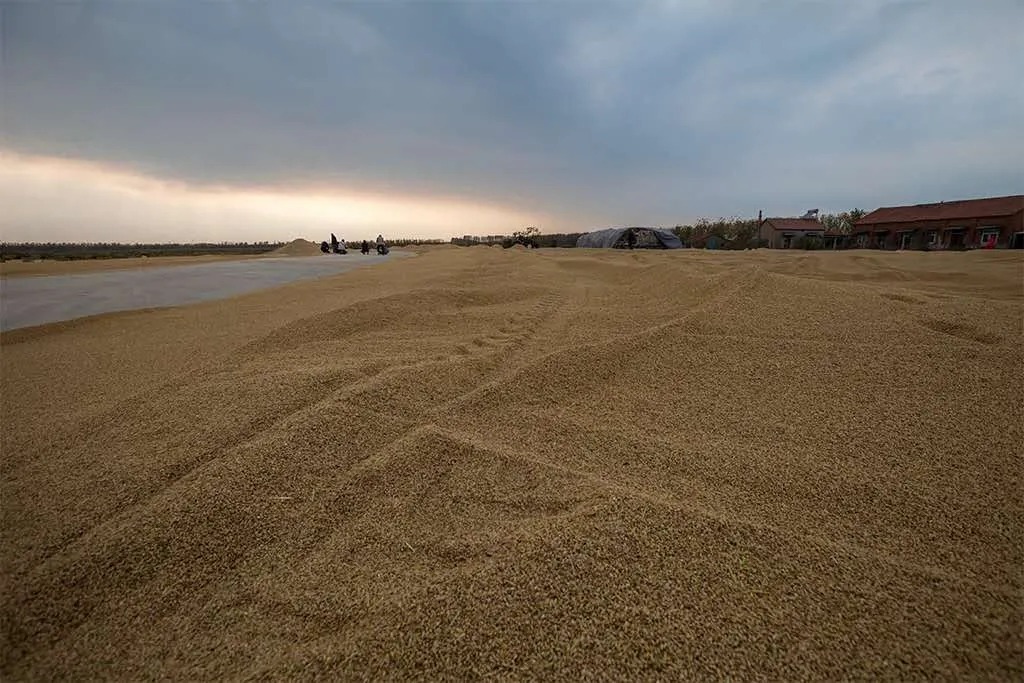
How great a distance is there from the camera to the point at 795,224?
1243 inches

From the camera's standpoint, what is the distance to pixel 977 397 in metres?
1.61

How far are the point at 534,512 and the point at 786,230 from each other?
36.8 meters

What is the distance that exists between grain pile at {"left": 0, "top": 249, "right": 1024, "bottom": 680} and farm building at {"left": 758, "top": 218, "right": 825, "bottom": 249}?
33.7 m

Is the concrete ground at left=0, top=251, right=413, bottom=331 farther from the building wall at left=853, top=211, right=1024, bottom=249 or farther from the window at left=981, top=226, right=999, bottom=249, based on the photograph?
the window at left=981, top=226, right=999, bottom=249

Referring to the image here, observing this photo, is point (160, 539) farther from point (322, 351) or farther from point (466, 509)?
point (322, 351)

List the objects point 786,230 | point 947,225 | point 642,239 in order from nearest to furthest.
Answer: point 642,239, point 947,225, point 786,230

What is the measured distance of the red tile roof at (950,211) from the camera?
2166 cm

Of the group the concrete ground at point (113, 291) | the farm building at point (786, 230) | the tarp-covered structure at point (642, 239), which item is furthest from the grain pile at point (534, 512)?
the farm building at point (786, 230)

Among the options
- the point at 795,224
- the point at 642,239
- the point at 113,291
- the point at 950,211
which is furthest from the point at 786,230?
the point at 113,291

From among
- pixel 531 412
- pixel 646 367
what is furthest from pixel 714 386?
pixel 531 412

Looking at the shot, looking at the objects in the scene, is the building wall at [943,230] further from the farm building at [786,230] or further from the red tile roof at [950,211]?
the farm building at [786,230]

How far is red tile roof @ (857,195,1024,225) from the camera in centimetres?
2166

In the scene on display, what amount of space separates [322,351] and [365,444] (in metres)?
1.19

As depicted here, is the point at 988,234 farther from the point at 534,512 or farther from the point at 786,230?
the point at 534,512
